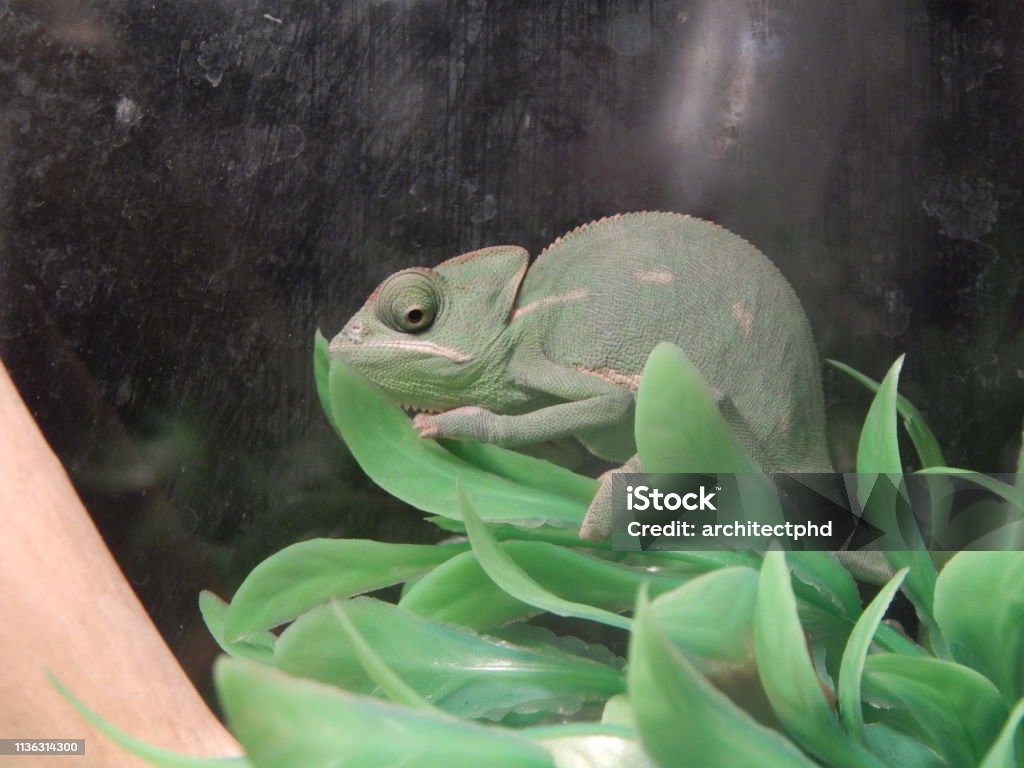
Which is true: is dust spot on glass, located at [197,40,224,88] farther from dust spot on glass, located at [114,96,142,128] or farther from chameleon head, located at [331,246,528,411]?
chameleon head, located at [331,246,528,411]

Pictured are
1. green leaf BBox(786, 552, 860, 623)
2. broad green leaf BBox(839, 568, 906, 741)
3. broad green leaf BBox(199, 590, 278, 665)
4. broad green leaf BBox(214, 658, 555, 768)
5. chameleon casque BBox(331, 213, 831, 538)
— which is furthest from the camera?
chameleon casque BBox(331, 213, 831, 538)

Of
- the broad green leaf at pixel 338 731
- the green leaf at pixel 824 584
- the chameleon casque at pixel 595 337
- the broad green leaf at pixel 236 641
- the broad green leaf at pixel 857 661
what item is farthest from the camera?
the chameleon casque at pixel 595 337

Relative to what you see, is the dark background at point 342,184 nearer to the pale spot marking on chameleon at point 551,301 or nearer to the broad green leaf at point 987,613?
the pale spot marking on chameleon at point 551,301

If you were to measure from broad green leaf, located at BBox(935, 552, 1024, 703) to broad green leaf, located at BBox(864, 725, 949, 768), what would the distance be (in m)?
0.06

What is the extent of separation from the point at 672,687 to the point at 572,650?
0.34m

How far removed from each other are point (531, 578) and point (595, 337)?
0.32 metres

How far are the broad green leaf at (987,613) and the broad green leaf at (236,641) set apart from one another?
1.63 ft

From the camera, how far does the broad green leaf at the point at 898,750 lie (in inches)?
19.0

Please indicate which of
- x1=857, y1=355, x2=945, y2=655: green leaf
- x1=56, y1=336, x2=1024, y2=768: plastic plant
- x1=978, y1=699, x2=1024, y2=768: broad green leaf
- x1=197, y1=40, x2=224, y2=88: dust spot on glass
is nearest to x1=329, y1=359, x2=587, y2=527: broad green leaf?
x1=56, y1=336, x2=1024, y2=768: plastic plant

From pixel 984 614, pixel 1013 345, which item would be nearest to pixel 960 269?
pixel 1013 345

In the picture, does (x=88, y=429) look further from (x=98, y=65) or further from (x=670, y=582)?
(x=670, y=582)

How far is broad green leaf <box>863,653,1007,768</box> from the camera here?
43cm

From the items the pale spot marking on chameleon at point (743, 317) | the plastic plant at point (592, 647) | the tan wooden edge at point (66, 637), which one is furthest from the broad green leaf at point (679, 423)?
the tan wooden edge at point (66, 637)

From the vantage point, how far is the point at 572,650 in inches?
24.5
